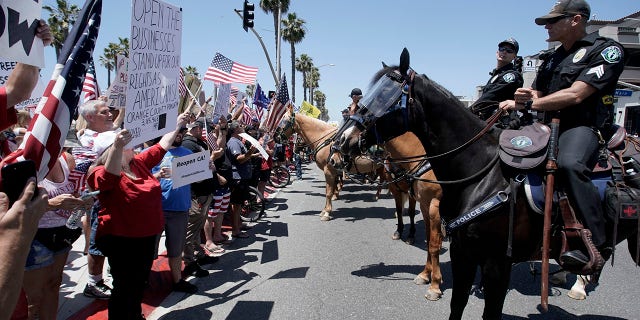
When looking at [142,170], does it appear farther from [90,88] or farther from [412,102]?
[90,88]

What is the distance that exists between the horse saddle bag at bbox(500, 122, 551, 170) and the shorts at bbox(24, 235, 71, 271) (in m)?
3.90

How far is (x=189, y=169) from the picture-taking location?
4141 millimetres

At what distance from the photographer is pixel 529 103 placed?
2.90m

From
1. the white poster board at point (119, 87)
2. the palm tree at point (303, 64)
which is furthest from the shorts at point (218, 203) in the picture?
the palm tree at point (303, 64)

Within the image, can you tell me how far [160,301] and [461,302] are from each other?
11.2 feet

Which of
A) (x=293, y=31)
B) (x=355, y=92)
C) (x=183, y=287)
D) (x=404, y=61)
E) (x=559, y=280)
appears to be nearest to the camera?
(x=404, y=61)

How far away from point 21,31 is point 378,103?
2446 mm

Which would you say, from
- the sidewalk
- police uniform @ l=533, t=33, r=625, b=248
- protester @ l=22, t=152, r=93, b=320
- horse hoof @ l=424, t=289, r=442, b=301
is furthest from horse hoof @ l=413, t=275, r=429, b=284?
protester @ l=22, t=152, r=93, b=320

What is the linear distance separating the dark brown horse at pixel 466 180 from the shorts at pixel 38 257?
9.94ft

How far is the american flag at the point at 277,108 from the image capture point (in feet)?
30.2

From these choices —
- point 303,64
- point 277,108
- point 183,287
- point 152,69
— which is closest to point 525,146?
point 152,69

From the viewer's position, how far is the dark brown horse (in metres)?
2.85

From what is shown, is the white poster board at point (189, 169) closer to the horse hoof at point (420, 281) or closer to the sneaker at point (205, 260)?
the sneaker at point (205, 260)

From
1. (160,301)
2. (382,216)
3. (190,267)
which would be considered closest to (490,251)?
(160,301)
